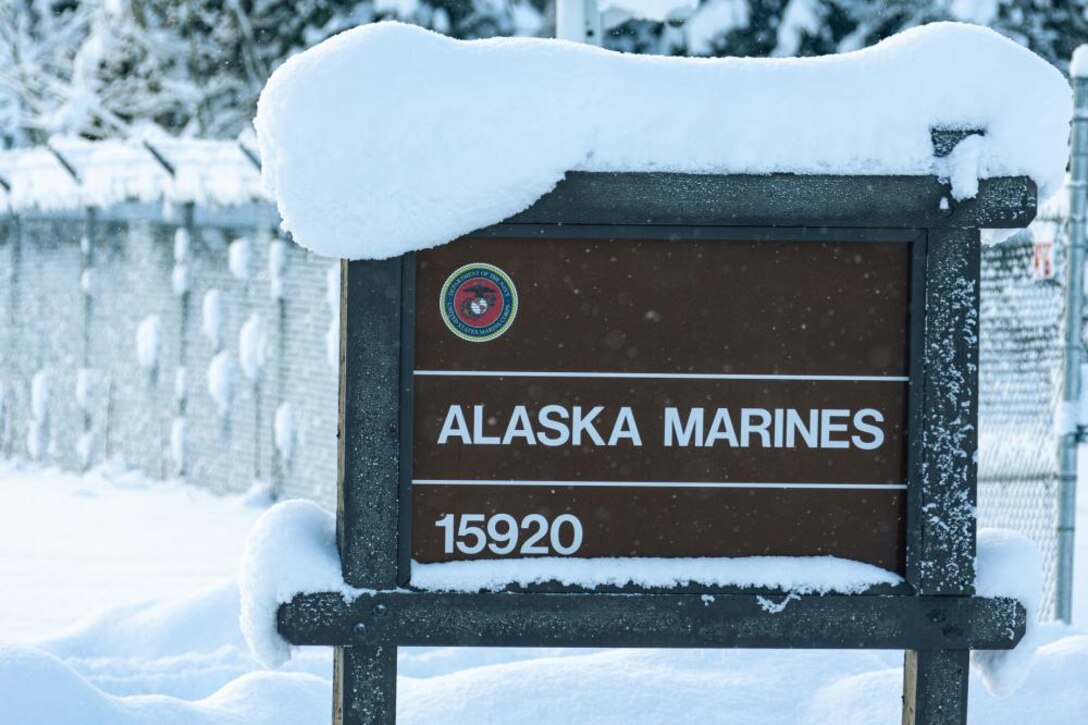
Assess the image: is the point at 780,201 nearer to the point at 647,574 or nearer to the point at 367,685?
the point at 647,574

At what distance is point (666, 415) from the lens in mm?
2846

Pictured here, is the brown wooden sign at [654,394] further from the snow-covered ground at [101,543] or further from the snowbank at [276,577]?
the snow-covered ground at [101,543]

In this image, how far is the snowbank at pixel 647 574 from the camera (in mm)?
2830

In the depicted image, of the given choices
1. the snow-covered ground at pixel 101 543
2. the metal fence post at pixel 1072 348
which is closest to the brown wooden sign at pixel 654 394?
the metal fence post at pixel 1072 348

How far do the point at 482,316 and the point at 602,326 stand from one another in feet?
0.77

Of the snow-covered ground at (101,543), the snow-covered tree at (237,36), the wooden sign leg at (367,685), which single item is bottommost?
the snow-covered ground at (101,543)

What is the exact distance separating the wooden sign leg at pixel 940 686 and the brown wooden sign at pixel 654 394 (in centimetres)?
30

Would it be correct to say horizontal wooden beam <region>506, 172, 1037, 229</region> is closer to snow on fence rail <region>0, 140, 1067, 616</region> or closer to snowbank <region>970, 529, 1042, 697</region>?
snowbank <region>970, 529, 1042, 697</region>

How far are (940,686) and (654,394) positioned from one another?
83cm

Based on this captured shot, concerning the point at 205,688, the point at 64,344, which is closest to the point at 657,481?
the point at 205,688

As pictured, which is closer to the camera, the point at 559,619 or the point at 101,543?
the point at 559,619

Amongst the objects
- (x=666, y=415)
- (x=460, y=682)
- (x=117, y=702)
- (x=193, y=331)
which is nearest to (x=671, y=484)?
(x=666, y=415)

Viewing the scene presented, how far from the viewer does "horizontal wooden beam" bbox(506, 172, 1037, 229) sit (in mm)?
2787

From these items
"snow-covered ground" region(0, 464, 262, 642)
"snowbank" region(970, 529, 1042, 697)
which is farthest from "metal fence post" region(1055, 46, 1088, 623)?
"snow-covered ground" region(0, 464, 262, 642)
